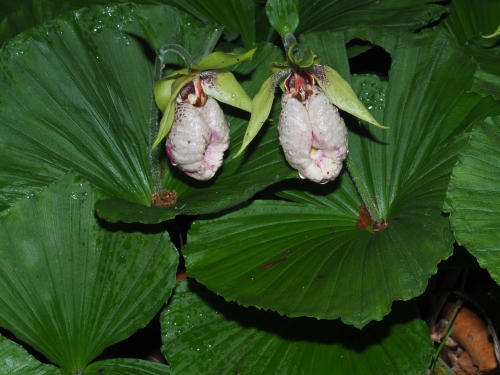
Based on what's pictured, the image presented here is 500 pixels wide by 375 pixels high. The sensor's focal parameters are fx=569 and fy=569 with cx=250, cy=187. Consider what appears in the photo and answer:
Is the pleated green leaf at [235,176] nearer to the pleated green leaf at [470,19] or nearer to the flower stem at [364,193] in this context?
the flower stem at [364,193]

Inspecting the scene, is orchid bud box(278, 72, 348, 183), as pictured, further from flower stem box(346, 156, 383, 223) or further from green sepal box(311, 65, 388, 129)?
flower stem box(346, 156, 383, 223)

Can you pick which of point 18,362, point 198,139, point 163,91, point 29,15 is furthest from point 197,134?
point 29,15

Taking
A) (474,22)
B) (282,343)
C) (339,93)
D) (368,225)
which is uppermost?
(339,93)

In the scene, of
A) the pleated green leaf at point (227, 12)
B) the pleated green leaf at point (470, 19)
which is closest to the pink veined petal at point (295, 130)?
the pleated green leaf at point (227, 12)

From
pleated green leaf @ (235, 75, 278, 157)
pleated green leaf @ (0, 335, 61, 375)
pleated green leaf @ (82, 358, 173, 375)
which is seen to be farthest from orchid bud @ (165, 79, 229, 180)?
pleated green leaf @ (0, 335, 61, 375)

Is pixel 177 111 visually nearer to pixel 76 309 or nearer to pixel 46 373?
pixel 76 309

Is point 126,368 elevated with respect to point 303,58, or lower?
lower

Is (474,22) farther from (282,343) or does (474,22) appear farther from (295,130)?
(282,343)
